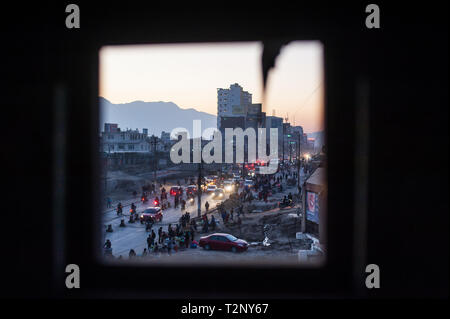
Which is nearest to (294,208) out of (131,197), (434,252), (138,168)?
(131,197)

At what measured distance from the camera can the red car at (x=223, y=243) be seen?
1093 centimetres

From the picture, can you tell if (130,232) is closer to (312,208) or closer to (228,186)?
(312,208)

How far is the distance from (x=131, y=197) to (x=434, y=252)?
26.0m

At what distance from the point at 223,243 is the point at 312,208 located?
329 cm

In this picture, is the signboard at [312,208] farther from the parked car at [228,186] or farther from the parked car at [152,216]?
the parked car at [228,186]

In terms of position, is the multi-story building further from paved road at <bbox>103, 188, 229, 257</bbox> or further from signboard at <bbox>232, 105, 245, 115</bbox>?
paved road at <bbox>103, 188, 229, 257</bbox>

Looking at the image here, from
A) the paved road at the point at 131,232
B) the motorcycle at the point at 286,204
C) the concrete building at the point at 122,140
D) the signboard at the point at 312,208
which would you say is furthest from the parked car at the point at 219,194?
the concrete building at the point at 122,140

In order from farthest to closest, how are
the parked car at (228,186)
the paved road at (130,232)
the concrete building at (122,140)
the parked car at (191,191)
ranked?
the concrete building at (122,140), the parked car at (228,186), the parked car at (191,191), the paved road at (130,232)

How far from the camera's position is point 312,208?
1008 centimetres

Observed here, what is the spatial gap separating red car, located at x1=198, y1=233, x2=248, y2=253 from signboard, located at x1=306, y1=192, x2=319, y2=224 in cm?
246

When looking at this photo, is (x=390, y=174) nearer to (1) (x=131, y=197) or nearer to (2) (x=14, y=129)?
(2) (x=14, y=129)

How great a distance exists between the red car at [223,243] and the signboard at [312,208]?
2.46 m

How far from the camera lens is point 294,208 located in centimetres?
1825
